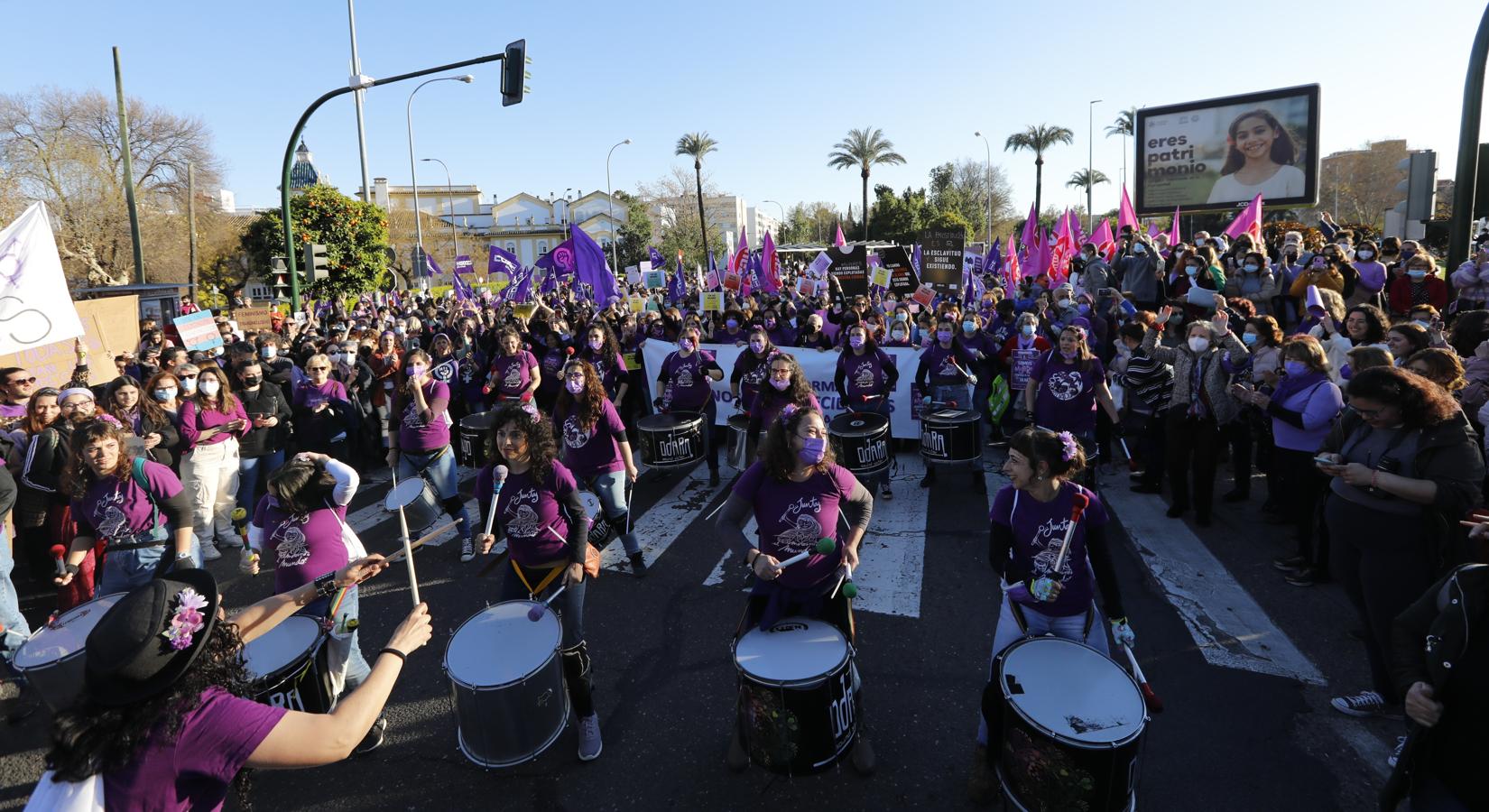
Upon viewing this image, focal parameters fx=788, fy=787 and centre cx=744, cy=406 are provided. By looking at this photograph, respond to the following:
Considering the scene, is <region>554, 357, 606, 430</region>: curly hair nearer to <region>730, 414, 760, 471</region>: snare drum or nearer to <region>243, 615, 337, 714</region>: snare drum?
<region>730, 414, 760, 471</region>: snare drum

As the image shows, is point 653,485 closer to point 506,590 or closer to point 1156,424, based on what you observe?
point 506,590

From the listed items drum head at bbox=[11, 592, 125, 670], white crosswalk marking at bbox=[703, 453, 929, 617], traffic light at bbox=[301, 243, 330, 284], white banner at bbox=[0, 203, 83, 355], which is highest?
traffic light at bbox=[301, 243, 330, 284]

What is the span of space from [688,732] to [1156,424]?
19.7 feet

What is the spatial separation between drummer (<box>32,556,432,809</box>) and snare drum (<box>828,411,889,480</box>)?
18.4 ft

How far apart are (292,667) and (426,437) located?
140 inches

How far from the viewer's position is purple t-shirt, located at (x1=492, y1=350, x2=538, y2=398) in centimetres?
915

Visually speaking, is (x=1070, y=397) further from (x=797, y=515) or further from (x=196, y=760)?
(x=196, y=760)

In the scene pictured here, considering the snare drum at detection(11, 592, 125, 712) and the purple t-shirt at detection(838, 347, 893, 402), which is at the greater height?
the purple t-shirt at detection(838, 347, 893, 402)


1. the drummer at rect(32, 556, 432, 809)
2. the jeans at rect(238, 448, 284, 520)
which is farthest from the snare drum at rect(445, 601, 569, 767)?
the jeans at rect(238, 448, 284, 520)

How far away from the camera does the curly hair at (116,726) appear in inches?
78.5

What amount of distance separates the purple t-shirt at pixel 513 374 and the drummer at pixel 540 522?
15.1ft

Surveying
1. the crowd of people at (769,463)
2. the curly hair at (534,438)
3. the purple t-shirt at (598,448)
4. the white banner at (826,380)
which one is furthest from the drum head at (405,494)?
the white banner at (826,380)

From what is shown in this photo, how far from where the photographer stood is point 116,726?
6.73 ft

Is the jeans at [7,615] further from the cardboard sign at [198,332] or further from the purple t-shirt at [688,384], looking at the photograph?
the cardboard sign at [198,332]
